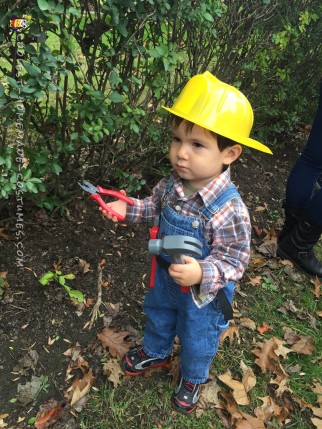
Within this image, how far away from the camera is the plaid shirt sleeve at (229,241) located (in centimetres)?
165

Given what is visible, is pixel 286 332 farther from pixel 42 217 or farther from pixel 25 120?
pixel 25 120

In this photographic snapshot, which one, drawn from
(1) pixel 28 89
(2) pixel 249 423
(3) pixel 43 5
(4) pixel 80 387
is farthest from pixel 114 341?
(3) pixel 43 5

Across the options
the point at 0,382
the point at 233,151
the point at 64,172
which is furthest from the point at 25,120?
the point at 0,382

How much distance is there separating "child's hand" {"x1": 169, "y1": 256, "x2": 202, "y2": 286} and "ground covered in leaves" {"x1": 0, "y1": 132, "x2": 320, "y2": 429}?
1.02 metres

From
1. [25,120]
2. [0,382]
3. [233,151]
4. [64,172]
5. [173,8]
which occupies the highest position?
[173,8]

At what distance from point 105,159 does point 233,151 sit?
1.37 meters

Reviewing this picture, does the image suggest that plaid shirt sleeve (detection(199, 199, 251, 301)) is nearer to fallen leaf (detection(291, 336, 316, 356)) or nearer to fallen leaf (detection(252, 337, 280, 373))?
fallen leaf (detection(252, 337, 280, 373))

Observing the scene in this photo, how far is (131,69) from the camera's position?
2.46m

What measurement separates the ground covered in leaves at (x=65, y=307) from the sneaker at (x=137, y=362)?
0.19 ft

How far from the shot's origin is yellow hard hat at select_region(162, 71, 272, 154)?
1577 mm

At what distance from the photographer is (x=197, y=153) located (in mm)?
1634

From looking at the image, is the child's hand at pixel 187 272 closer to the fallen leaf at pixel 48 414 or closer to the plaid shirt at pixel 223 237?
the plaid shirt at pixel 223 237

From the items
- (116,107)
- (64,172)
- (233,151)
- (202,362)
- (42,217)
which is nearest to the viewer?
(233,151)

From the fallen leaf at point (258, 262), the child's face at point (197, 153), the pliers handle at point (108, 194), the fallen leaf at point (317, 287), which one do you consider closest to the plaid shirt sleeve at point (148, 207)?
the pliers handle at point (108, 194)
